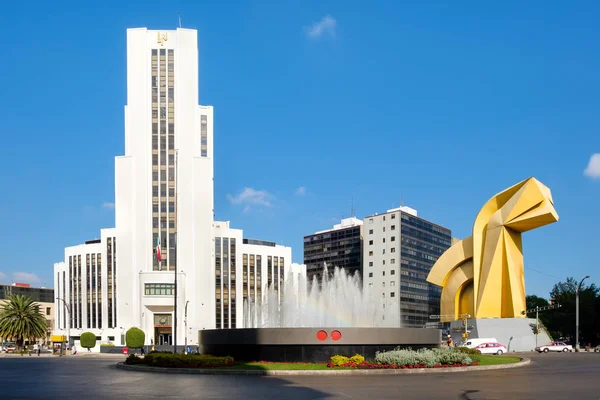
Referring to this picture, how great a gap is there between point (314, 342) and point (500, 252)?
1743 inches

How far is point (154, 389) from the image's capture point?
2042 cm

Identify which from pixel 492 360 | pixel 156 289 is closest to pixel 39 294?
pixel 156 289

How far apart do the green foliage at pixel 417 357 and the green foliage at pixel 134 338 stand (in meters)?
50.0

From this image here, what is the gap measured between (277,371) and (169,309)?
56696 mm

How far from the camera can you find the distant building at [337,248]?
435ft

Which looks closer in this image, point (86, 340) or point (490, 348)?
point (490, 348)

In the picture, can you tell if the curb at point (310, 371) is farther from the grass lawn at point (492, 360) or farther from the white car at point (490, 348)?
the white car at point (490, 348)

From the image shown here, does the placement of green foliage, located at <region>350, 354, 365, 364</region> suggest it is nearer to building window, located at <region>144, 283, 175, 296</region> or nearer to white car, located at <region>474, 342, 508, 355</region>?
white car, located at <region>474, 342, 508, 355</region>

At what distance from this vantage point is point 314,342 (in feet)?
98.0

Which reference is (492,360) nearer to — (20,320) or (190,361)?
(190,361)

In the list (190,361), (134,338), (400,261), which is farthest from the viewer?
(400,261)

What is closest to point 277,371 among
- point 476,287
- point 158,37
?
point 476,287

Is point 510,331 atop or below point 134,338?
atop

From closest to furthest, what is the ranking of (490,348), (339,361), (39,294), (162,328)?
1. (339,361)
2. (490,348)
3. (162,328)
4. (39,294)
